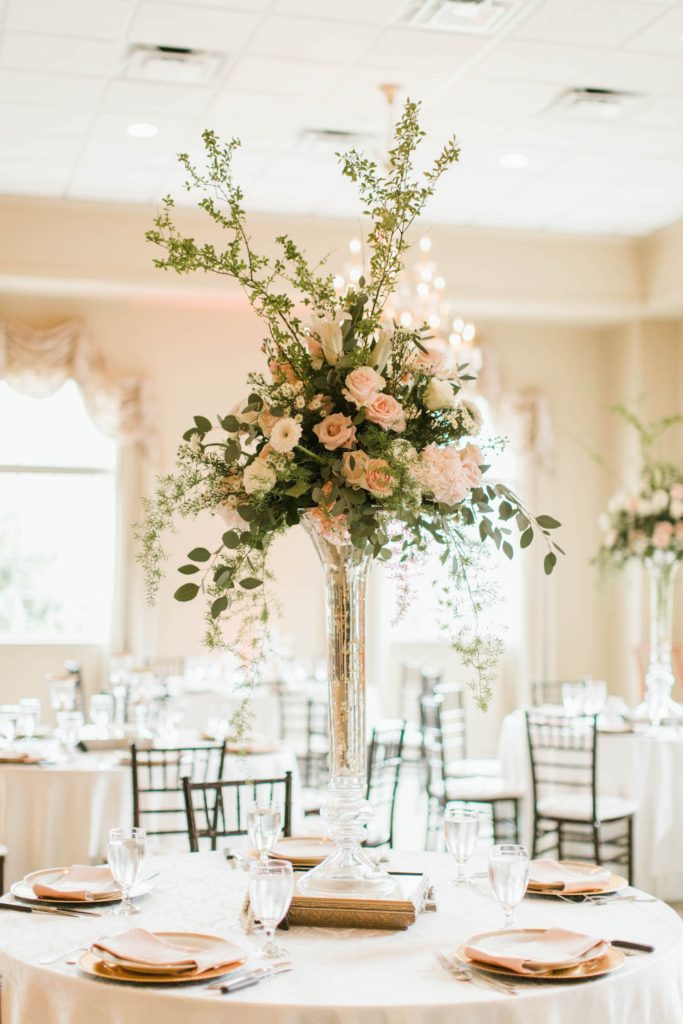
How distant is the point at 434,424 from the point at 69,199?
6443mm

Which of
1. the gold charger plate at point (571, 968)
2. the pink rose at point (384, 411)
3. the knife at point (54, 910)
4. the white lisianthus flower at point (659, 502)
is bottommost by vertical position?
the knife at point (54, 910)

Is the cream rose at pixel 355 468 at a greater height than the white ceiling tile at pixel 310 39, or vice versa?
the white ceiling tile at pixel 310 39

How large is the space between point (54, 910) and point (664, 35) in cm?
490

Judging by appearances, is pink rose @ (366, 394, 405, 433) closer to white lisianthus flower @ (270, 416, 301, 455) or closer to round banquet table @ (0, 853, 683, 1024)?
white lisianthus flower @ (270, 416, 301, 455)

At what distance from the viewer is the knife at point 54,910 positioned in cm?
269

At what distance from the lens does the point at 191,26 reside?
5727mm

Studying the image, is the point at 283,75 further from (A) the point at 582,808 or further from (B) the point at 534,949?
(B) the point at 534,949

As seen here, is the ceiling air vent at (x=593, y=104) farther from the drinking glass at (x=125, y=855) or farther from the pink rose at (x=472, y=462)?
the drinking glass at (x=125, y=855)

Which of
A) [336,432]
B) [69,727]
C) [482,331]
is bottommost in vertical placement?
[69,727]

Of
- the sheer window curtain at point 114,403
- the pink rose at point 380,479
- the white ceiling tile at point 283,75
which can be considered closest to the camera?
the pink rose at point 380,479

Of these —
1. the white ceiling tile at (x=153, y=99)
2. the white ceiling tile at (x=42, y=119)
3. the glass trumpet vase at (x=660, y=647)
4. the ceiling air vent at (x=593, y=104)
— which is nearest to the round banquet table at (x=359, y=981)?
the glass trumpet vase at (x=660, y=647)

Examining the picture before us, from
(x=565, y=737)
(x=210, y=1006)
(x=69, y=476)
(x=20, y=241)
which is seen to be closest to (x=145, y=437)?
(x=69, y=476)

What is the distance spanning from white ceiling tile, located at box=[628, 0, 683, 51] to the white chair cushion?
3670 mm

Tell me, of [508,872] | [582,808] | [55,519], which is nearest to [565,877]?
[508,872]
